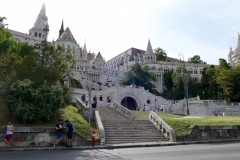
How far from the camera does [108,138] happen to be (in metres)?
18.5

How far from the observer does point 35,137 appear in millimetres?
16578

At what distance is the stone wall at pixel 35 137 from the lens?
1619cm

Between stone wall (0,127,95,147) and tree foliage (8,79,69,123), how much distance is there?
161 centimetres

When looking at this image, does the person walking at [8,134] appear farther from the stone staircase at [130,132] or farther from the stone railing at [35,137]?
the stone staircase at [130,132]

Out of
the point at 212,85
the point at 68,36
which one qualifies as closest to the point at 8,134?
the point at 212,85

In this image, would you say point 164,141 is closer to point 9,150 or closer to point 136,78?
point 9,150

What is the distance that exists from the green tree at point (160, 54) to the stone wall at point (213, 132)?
292 feet

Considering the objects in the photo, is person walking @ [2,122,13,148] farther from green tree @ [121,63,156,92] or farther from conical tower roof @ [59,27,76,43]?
conical tower roof @ [59,27,76,43]

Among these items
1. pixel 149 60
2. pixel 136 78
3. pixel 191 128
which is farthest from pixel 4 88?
pixel 149 60

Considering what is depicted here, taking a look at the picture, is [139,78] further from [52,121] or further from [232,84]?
[52,121]

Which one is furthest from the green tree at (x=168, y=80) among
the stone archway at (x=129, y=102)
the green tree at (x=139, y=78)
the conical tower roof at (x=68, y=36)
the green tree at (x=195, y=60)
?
the conical tower roof at (x=68, y=36)

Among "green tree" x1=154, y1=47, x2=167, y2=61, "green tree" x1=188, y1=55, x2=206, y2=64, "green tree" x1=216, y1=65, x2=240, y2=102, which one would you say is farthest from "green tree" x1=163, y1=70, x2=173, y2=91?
"green tree" x1=216, y1=65, x2=240, y2=102

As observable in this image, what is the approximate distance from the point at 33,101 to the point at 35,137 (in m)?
3.05

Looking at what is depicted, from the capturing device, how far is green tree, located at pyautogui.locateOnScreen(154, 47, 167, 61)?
10884cm
